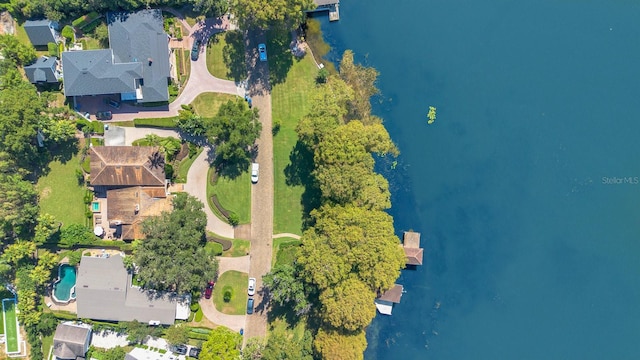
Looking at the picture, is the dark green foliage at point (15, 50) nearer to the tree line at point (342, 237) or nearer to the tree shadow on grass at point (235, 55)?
the tree shadow on grass at point (235, 55)

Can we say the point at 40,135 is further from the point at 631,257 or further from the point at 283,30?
the point at 631,257

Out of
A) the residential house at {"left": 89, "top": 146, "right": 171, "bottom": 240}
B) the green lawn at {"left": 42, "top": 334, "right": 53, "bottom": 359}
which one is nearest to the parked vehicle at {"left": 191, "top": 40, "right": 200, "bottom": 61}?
the residential house at {"left": 89, "top": 146, "right": 171, "bottom": 240}

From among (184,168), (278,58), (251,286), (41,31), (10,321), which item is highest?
(41,31)

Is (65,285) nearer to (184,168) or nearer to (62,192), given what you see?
(62,192)

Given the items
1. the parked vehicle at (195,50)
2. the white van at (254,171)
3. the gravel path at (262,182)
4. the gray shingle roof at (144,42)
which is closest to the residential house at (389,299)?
the gravel path at (262,182)

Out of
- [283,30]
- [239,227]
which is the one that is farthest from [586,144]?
[239,227]

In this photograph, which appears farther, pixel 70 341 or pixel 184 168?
pixel 184 168

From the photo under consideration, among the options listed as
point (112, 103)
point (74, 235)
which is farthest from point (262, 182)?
point (74, 235)
